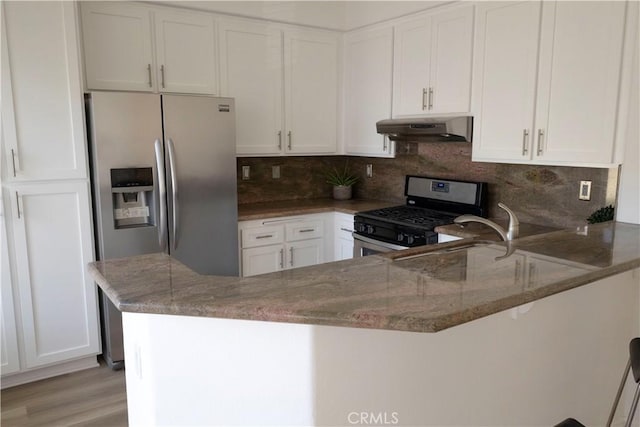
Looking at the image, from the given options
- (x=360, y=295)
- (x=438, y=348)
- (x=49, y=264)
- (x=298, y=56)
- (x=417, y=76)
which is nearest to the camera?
(x=360, y=295)

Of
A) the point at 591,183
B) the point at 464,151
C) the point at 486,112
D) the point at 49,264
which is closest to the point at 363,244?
the point at 464,151

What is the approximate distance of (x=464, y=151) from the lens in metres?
3.52

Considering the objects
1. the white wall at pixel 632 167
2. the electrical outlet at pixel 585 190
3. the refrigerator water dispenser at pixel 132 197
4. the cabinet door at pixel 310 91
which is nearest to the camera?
the white wall at pixel 632 167

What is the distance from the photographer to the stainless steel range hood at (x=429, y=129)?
10.3 feet

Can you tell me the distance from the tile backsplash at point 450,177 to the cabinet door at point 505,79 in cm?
33

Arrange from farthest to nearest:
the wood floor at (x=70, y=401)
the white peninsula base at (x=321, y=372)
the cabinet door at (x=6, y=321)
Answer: the cabinet door at (x=6, y=321), the wood floor at (x=70, y=401), the white peninsula base at (x=321, y=372)

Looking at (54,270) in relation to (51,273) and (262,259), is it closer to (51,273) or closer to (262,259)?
(51,273)

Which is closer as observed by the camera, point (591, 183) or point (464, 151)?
point (591, 183)

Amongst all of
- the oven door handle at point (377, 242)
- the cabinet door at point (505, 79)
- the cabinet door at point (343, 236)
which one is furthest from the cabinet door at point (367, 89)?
the cabinet door at point (505, 79)

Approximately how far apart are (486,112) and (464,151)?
1.76ft

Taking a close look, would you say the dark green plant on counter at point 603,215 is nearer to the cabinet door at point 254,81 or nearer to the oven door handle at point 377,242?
the oven door handle at point 377,242

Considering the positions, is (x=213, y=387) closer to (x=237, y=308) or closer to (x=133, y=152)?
(x=237, y=308)

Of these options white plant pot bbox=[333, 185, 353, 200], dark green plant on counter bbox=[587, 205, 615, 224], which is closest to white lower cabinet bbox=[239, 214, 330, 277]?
white plant pot bbox=[333, 185, 353, 200]

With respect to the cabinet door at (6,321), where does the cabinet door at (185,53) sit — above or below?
above
